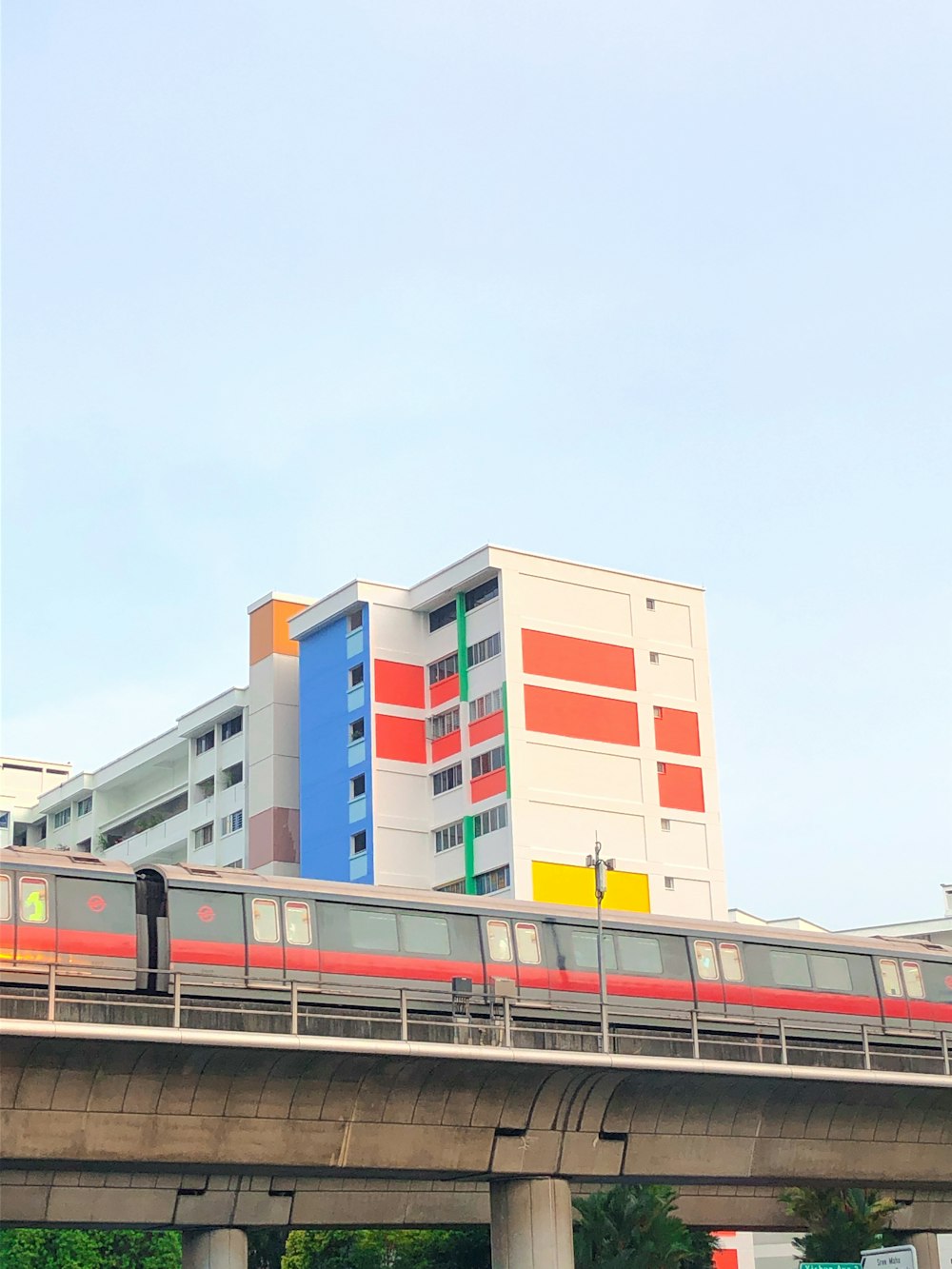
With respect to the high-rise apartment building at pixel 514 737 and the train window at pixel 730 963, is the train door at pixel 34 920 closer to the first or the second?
the train window at pixel 730 963

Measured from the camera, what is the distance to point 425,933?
3953 centimetres

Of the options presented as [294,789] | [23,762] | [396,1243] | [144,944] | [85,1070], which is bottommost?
[396,1243]

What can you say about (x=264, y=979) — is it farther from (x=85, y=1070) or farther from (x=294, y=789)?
(x=294, y=789)

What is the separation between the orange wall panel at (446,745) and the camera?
287 ft

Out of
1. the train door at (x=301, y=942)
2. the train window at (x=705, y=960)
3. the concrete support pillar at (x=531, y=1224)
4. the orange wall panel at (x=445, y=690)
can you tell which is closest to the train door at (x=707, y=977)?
the train window at (x=705, y=960)

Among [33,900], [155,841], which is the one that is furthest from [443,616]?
[33,900]

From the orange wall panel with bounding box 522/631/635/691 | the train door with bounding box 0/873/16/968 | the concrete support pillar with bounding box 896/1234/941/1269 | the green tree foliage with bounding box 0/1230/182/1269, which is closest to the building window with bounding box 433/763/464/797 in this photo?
the orange wall panel with bounding box 522/631/635/691

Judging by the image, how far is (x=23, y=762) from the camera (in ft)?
518

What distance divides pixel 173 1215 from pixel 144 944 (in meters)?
7.05

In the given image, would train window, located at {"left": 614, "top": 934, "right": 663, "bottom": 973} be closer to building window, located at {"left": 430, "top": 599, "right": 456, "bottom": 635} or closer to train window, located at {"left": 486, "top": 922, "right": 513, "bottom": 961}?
train window, located at {"left": 486, "top": 922, "right": 513, "bottom": 961}

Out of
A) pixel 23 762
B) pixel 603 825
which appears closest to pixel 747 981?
pixel 603 825

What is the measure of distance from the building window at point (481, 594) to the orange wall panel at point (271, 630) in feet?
40.1

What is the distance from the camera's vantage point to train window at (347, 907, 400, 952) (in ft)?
126

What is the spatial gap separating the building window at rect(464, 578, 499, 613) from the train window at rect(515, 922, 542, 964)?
1797 inches
